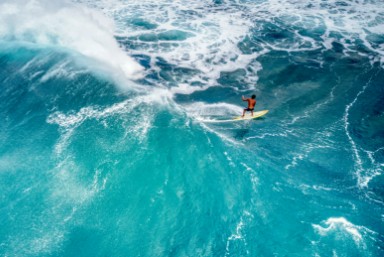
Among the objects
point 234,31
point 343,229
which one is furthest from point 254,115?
point 234,31

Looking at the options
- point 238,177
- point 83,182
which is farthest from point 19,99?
point 238,177

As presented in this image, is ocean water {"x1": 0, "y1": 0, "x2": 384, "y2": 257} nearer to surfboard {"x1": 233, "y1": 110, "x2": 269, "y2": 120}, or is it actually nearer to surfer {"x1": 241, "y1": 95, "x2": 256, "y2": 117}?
surfboard {"x1": 233, "y1": 110, "x2": 269, "y2": 120}

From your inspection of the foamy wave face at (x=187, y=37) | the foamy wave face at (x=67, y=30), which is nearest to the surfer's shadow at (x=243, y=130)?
the foamy wave face at (x=187, y=37)

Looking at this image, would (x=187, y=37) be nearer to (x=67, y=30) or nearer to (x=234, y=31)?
(x=234, y=31)

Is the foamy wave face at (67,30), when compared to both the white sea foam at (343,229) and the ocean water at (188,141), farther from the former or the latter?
the white sea foam at (343,229)

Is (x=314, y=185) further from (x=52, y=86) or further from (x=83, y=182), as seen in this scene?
(x=52, y=86)

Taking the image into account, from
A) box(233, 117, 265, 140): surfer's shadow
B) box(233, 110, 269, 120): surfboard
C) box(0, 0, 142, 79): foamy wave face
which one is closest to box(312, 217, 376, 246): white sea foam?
box(233, 117, 265, 140): surfer's shadow
